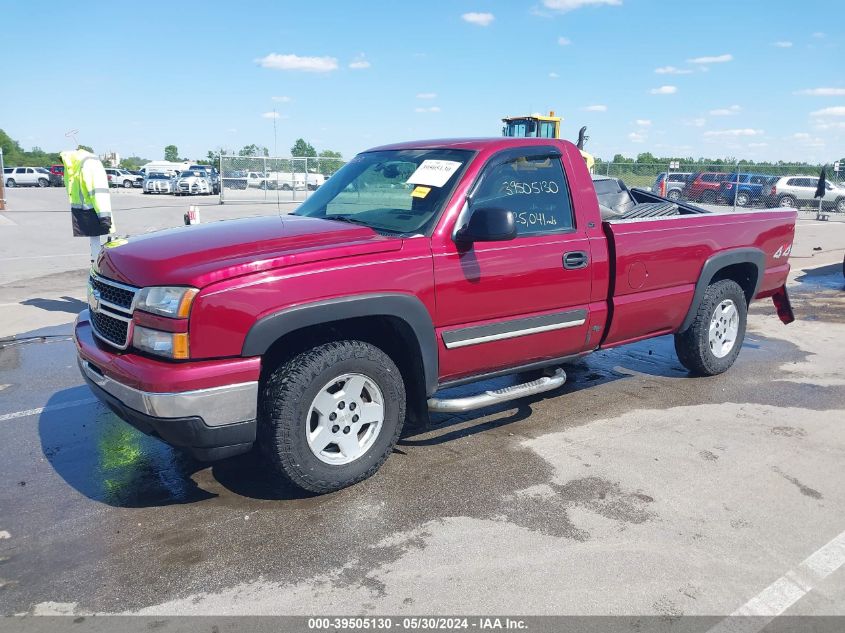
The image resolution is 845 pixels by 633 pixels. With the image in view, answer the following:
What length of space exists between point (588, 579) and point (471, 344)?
153cm

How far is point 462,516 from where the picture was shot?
3.55m

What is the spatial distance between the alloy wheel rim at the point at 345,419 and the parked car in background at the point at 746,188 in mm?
28262

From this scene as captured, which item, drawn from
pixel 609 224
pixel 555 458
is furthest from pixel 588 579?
pixel 609 224

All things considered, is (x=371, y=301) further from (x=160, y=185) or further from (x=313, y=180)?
(x=160, y=185)

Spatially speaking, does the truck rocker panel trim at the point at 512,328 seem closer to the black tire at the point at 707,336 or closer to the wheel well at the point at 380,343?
the wheel well at the point at 380,343

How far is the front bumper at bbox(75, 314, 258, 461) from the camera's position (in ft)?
10.4

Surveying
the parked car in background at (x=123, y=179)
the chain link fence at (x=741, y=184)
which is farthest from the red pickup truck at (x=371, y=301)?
the parked car in background at (x=123, y=179)

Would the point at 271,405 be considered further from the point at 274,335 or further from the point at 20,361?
the point at 20,361

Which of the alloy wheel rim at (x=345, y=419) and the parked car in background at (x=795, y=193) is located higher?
the parked car in background at (x=795, y=193)

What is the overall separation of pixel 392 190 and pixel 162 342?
1824mm

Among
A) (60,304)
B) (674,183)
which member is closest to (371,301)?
(60,304)

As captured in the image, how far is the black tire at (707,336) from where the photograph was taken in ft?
18.6

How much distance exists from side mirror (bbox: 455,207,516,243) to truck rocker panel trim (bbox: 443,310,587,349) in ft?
1.88

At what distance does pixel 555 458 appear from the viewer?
14.1ft
